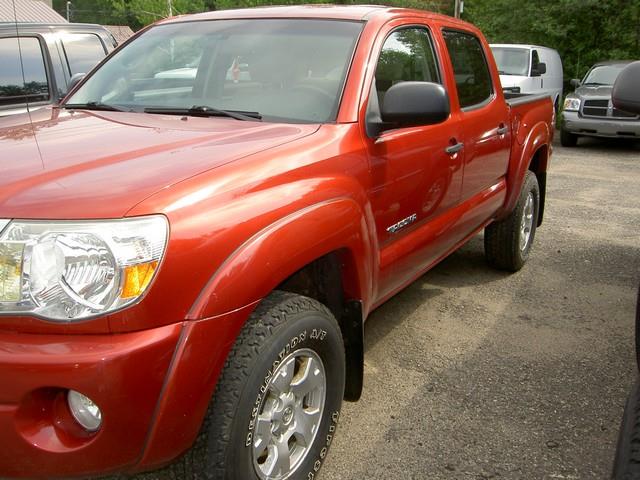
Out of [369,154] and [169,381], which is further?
[369,154]

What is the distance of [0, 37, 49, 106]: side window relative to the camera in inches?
212

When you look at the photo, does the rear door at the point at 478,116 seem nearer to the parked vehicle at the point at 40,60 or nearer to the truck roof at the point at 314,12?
the truck roof at the point at 314,12

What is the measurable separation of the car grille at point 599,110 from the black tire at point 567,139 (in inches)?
22.9

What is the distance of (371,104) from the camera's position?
9.53ft

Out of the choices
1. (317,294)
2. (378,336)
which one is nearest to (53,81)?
(378,336)

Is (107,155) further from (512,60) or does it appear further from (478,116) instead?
(512,60)

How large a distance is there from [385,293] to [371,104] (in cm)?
85

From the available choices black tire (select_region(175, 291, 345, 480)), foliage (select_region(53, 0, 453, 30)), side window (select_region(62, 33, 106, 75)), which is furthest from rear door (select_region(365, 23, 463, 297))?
foliage (select_region(53, 0, 453, 30))

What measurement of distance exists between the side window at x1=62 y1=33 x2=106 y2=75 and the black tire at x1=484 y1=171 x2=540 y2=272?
3749 mm

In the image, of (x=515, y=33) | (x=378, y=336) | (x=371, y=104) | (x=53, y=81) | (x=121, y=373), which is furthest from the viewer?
(x=515, y=33)

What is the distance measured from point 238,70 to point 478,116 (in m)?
1.56

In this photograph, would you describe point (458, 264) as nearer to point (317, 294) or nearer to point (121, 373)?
→ point (317, 294)

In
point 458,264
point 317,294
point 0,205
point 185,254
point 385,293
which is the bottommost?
point 458,264

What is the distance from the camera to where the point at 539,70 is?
14305 millimetres
